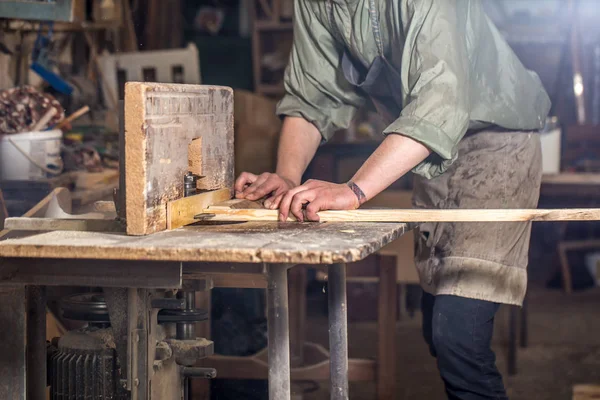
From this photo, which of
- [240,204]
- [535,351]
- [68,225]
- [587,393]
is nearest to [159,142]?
[68,225]

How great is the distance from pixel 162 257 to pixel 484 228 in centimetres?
125

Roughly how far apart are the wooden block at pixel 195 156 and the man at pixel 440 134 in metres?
0.21

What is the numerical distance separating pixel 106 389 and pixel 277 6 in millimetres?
5297

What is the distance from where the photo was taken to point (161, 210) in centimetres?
220

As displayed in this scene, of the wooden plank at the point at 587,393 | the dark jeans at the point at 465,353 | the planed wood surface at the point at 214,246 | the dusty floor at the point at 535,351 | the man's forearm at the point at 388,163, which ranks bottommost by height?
the dusty floor at the point at 535,351

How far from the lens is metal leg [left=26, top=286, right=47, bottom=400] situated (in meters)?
2.37

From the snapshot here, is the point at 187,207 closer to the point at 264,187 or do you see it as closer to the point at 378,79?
the point at 264,187

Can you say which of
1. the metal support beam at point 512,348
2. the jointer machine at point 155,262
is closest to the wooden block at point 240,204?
the jointer machine at point 155,262

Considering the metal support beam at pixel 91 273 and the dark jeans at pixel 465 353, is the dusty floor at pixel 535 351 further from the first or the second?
the metal support beam at pixel 91 273

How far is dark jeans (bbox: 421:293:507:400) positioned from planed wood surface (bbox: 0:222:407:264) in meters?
0.63

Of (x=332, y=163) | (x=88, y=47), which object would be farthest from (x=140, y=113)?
(x=332, y=163)

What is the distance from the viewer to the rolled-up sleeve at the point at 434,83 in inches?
94.3

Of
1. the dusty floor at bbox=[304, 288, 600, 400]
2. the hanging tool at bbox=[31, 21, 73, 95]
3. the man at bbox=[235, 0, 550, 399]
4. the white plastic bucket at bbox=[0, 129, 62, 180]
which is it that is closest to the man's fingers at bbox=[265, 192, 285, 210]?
the man at bbox=[235, 0, 550, 399]

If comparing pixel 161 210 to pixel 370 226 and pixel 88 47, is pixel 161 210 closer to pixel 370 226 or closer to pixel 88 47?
pixel 370 226
